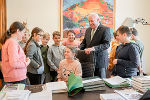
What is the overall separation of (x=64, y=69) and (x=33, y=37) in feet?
3.39

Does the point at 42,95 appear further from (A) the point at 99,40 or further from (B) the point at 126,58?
(A) the point at 99,40

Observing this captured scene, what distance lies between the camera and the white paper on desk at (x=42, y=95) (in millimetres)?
1285

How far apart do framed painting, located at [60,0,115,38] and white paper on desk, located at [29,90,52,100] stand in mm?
3198

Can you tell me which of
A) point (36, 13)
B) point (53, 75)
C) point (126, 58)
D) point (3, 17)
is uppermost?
point (36, 13)

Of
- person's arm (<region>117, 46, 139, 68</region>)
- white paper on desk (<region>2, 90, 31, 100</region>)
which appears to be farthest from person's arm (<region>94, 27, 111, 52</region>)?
white paper on desk (<region>2, 90, 31, 100</region>)

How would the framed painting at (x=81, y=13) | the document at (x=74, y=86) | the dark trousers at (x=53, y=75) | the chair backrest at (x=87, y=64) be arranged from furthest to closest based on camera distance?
the framed painting at (x=81, y=13) < the dark trousers at (x=53, y=75) < the chair backrest at (x=87, y=64) < the document at (x=74, y=86)

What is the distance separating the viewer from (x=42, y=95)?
135 cm

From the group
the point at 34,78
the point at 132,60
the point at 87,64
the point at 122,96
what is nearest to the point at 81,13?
the point at 34,78

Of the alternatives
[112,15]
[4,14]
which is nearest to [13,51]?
[4,14]

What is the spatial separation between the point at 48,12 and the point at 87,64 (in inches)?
109

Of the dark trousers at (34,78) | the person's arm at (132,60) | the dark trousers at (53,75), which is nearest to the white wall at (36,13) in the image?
the dark trousers at (53,75)

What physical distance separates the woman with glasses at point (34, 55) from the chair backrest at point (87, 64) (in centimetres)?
88

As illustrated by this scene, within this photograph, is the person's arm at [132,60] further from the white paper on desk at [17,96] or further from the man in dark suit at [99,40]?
the white paper on desk at [17,96]

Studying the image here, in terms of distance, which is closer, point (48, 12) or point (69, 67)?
point (69, 67)
